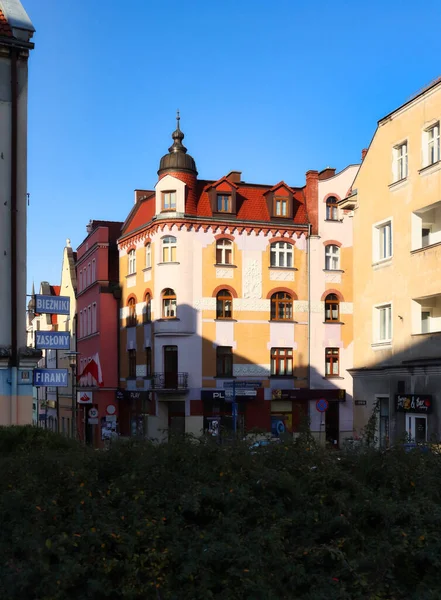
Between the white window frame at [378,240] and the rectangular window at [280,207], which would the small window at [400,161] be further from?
the rectangular window at [280,207]

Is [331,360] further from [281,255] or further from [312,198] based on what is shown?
[312,198]

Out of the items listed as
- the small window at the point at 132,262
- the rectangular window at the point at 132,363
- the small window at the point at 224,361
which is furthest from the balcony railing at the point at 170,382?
the small window at the point at 132,262

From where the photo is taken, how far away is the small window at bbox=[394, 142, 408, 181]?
91.5ft

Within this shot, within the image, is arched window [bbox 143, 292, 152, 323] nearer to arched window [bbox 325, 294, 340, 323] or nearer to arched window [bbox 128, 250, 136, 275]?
arched window [bbox 128, 250, 136, 275]

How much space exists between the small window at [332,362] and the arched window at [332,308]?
185 cm

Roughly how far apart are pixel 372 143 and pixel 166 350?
19130 millimetres

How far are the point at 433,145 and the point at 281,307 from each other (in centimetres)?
2043

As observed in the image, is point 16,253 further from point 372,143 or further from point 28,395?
Result: point 372,143

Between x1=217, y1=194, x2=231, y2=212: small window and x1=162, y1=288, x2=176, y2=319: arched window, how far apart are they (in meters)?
5.53

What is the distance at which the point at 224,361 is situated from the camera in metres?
44.4

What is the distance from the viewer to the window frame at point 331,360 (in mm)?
46031

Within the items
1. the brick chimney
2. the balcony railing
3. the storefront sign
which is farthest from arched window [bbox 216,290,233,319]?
the storefront sign

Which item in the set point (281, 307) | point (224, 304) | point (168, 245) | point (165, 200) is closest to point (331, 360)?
point (281, 307)

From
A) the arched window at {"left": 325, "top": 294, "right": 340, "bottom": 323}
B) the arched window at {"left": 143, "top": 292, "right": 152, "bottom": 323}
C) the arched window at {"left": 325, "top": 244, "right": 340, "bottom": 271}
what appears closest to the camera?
the arched window at {"left": 143, "top": 292, "right": 152, "bottom": 323}
